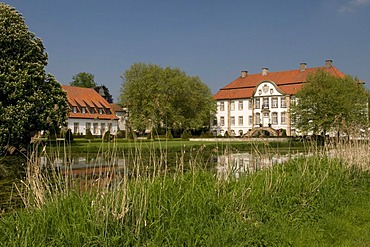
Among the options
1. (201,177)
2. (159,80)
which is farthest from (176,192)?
(159,80)

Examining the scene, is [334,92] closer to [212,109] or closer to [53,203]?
[212,109]

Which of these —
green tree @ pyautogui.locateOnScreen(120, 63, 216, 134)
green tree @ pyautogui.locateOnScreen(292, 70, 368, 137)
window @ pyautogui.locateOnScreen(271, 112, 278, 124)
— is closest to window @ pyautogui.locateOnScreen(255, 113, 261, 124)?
window @ pyautogui.locateOnScreen(271, 112, 278, 124)

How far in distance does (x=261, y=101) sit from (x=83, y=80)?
4119cm

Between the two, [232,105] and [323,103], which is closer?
[323,103]

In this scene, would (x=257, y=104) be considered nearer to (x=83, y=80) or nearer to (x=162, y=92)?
(x=162, y=92)

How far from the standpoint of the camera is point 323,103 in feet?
141

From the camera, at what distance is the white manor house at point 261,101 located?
64.0m

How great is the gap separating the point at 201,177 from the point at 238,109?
64.4 m

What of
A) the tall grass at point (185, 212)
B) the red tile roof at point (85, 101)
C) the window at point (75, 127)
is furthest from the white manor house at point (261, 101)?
the tall grass at point (185, 212)

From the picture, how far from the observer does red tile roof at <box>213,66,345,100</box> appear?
210ft

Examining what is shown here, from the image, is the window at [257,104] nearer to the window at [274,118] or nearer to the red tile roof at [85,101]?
the window at [274,118]

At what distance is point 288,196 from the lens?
684 centimetres

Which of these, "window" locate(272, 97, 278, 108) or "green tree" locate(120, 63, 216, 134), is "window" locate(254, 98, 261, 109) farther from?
"green tree" locate(120, 63, 216, 134)

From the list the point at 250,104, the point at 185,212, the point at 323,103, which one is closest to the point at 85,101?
the point at 250,104
